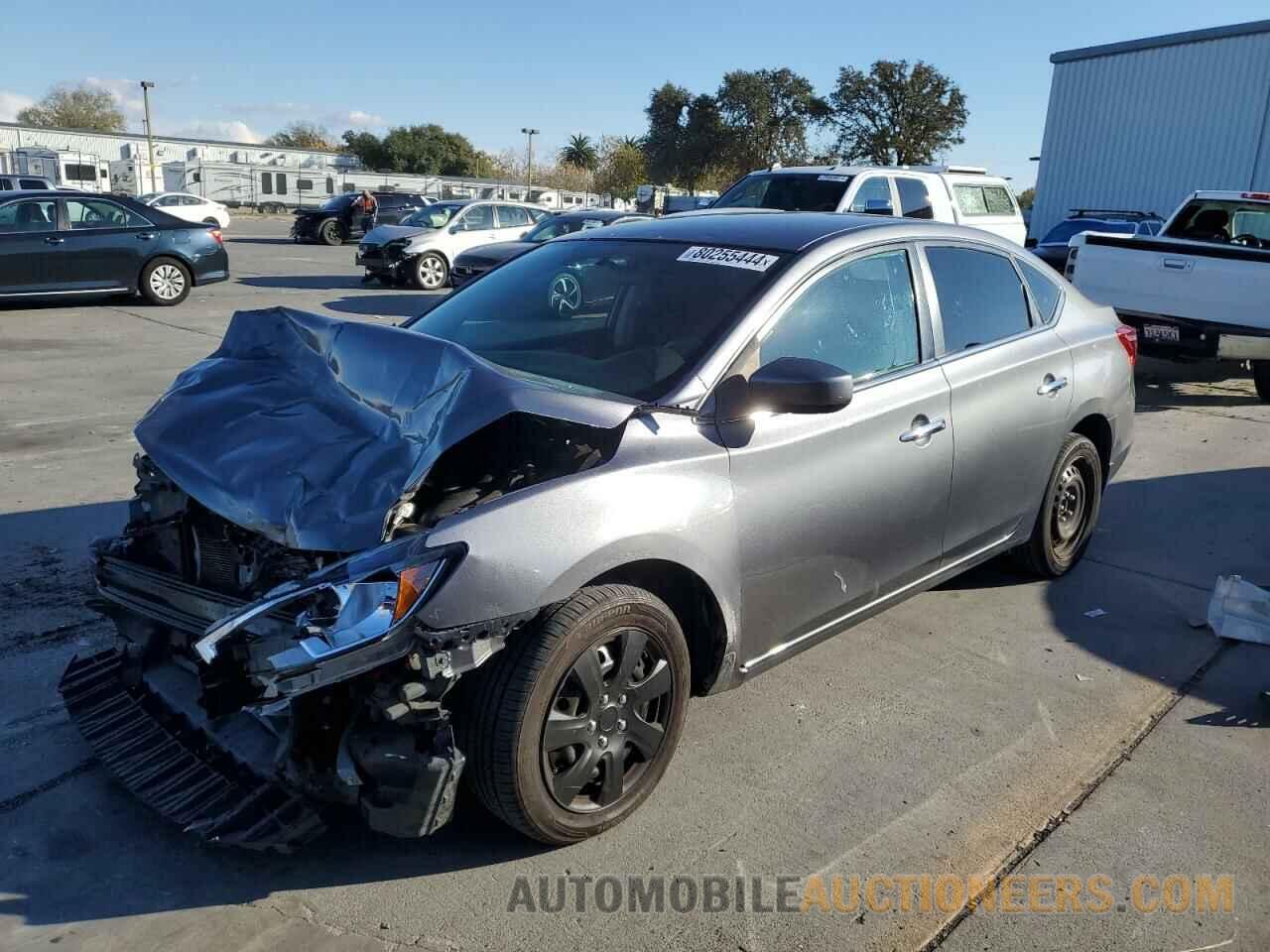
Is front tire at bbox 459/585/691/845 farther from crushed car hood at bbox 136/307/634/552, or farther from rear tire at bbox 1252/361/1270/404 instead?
rear tire at bbox 1252/361/1270/404

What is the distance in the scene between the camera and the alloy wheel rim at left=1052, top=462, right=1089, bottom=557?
5.00 meters

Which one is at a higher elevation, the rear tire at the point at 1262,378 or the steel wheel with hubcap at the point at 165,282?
the steel wheel with hubcap at the point at 165,282

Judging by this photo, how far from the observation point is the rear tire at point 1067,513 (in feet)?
16.0

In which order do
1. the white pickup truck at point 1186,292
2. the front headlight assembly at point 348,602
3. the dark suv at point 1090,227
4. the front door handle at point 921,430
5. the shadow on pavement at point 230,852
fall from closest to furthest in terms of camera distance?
the front headlight assembly at point 348,602 → the shadow on pavement at point 230,852 → the front door handle at point 921,430 → the white pickup truck at point 1186,292 → the dark suv at point 1090,227

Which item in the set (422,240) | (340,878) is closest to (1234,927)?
(340,878)

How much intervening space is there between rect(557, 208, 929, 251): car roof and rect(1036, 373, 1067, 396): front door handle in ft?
2.94

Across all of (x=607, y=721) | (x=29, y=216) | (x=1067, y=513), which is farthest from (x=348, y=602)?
(x=29, y=216)

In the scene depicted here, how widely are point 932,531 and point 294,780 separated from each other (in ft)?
8.13

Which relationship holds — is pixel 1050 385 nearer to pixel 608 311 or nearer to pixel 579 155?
pixel 608 311

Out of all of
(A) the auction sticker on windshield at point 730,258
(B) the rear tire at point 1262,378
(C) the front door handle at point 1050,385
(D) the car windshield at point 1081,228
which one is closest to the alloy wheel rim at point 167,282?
(A) the auction sticker on windshield at point 730,258

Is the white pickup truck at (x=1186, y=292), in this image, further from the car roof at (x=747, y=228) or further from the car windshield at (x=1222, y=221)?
the car roof at (x=747, y=228)

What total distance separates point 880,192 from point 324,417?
1015cm

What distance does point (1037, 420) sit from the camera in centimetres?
456

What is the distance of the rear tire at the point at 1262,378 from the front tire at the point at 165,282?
43.8ft
